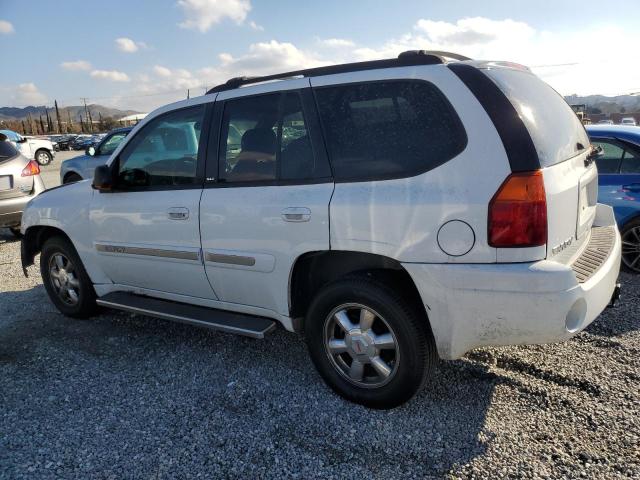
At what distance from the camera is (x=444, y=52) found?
10.3 ft

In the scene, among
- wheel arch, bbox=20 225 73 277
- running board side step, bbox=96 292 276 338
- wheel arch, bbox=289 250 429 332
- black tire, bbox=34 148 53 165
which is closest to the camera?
wheel arch, bbox=289 250 429 332

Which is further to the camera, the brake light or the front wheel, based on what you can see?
the front wheel

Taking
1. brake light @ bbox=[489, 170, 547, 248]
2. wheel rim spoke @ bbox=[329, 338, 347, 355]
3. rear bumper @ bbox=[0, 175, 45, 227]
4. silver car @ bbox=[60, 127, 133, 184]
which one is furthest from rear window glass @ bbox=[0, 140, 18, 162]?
brake light @ bbox=[489, 170, 547, 248]

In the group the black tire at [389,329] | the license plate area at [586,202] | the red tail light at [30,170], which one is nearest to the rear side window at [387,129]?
the black tire at [389,329]

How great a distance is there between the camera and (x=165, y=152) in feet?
12.6

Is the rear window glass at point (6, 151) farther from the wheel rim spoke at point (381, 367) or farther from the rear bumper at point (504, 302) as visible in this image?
the rear bumper at point (504, 302)

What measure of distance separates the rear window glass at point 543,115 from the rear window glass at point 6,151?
25.0 ft

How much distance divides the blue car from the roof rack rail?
10.1 feet

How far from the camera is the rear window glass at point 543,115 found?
2525 mm

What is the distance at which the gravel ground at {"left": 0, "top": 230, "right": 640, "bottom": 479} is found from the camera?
2.53 m

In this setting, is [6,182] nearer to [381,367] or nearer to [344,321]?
[344,321]

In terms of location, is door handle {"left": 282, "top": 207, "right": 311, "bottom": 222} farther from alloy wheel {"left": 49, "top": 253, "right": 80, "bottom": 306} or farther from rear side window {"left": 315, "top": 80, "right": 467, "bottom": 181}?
alloy wheel {"left": 49, "top": 253, "right": 80, "bottom": 306}

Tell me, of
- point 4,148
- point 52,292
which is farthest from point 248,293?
point 4,148

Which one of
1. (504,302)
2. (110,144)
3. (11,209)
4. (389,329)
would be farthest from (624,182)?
(110,144)
